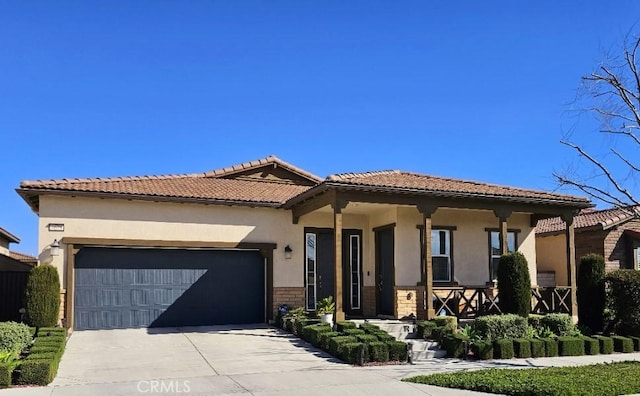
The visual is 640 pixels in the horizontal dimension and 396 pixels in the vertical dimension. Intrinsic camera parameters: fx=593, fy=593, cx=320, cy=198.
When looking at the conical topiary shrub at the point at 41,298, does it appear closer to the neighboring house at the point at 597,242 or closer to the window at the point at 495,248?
the window at the point at 495,248

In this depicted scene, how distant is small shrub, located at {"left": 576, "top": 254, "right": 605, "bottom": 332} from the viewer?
15.7m

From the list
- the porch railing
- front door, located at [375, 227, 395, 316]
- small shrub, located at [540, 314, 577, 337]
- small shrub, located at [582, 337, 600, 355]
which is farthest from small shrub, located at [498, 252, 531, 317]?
front door, located at [375, 227, 395, 316]

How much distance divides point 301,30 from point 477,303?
8.97 meters

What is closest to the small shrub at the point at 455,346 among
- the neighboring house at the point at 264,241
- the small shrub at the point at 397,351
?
the small shrub at the point at 397,351

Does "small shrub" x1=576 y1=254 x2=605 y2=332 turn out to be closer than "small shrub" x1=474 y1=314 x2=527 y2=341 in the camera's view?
No

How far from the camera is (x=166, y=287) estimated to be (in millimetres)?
16297

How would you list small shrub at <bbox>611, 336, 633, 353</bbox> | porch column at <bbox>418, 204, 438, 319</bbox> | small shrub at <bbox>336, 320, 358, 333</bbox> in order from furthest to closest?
porch column at <bbox>418, 204, 438, 319</bbox>
small shrub at <bbox>611, 336, 633, 353</bbox>
small shrub at <bbox>336, 320, 358, 333</bbox>

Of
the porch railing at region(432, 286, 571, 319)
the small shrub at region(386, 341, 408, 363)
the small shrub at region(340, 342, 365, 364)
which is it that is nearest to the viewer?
the small shrub at region(340, 342, 365, 364)

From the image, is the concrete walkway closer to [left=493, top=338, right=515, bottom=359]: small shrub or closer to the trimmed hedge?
[left=493, top=338, right=515, bottom=359]: small shrub

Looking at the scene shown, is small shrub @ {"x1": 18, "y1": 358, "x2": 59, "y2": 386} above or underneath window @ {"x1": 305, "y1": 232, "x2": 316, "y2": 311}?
underneath

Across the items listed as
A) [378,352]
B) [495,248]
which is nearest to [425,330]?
[378,352]

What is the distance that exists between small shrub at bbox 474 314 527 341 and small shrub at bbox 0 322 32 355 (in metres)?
9.54

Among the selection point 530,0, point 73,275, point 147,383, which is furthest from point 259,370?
point 530,0

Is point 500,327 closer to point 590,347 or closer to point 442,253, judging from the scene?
point 590,347
